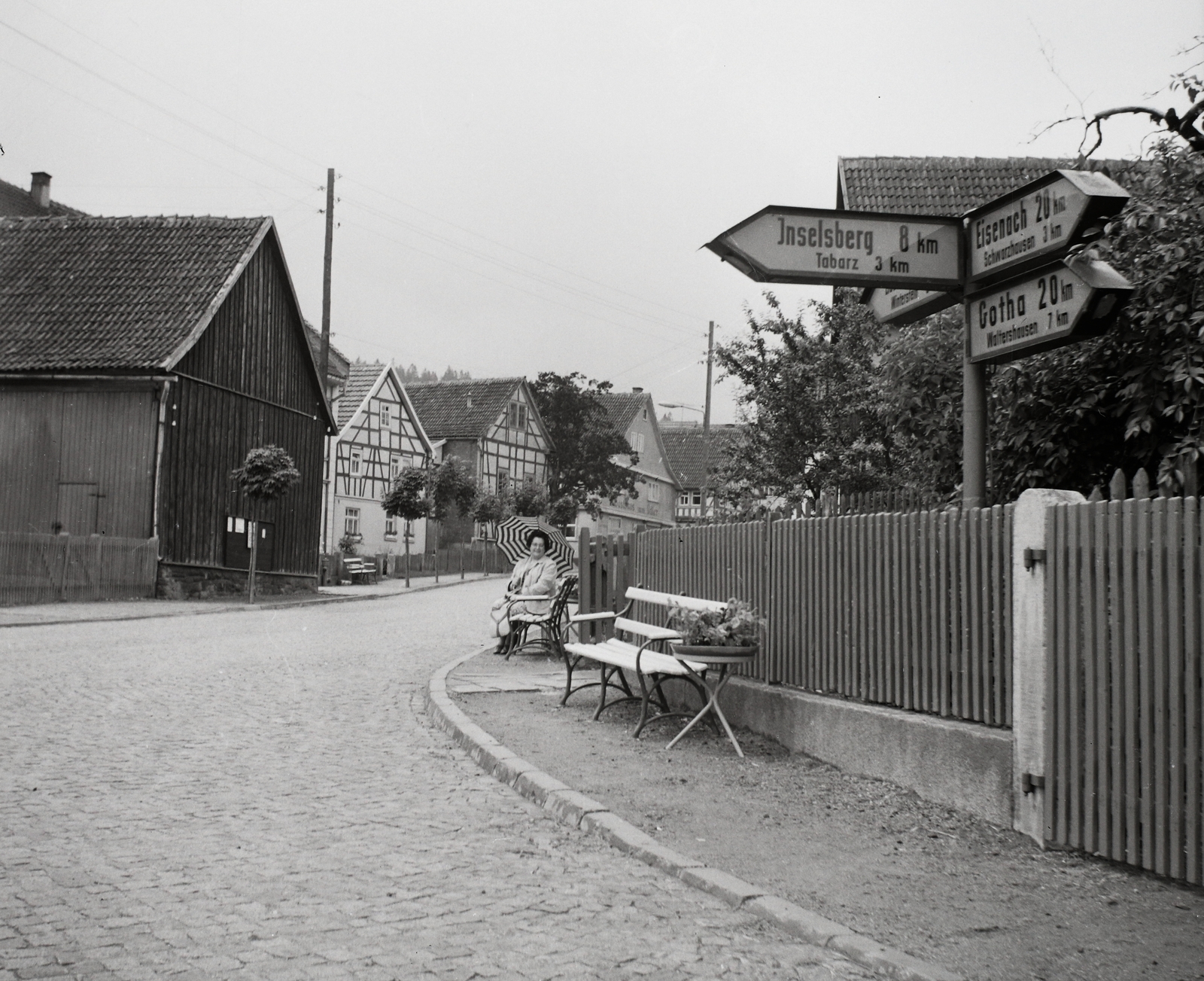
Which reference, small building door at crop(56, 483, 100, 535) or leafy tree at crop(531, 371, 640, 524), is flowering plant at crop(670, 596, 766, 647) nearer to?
small building door at crop(56, 483, 100, 535)

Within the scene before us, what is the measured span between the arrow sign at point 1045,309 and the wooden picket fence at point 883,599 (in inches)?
36.4

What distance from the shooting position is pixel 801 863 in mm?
5957

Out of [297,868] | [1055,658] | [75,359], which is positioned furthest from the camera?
[75,359]

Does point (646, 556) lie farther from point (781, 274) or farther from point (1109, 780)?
point (1109, 780)

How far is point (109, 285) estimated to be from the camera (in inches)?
1293

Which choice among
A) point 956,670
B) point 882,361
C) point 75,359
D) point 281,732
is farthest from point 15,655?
point 75,359

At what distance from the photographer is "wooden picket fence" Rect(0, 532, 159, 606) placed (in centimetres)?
2516

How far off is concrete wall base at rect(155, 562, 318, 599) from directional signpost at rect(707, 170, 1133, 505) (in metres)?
25.0

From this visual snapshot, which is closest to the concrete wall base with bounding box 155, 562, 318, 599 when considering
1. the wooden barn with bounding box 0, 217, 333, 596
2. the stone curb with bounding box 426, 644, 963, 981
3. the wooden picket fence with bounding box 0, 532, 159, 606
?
the wooden barn with bounding box 0, 217, 333, 596

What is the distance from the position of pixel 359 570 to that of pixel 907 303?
37.3 metres

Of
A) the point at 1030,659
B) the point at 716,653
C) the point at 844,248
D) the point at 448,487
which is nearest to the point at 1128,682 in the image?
the point at 1030,659

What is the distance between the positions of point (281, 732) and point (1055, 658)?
5.95 meters

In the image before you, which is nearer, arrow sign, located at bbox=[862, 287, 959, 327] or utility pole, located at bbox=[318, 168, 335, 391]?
arrow sign, located at bbox=[862, 287, 959, 327]

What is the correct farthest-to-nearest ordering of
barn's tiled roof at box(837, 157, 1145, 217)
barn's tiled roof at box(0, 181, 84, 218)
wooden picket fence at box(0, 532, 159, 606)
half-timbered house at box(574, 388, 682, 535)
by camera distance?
half-timbered house at box(574, 388, 682, 535)
barn's tiled roof at box(0, 181, 84, 218)
barn's tiled roof at box(837, 157, 1145, 217)
wooden picket fence at box(0, 532, 159, 606)
